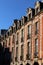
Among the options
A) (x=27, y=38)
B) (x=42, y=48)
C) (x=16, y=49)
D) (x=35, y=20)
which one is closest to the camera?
(x=42, y=48)

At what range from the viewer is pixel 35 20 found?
46.6 metres

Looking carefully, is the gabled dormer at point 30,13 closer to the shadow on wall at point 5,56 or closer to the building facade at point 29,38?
the building facade at point 29,38

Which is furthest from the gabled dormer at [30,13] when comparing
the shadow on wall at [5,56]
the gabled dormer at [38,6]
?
the shadow on wall at [5,56]

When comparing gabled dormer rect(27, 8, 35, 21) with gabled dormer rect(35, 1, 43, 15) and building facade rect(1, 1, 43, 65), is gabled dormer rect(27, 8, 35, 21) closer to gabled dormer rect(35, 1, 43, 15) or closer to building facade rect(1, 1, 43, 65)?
building facade rect(1, 1, 43, 65)

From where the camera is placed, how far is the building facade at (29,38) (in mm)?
44513

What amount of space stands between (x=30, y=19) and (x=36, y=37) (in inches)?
179

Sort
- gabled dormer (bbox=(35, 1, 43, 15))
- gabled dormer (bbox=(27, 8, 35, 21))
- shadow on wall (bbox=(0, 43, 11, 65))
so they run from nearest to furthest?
1. gabled dormer (bbox=(35, 1, 43, 15))
2. gabled dormer (bbox=(27, 8, 35, 21))
3. shadow on wall (bbox=(0, 43, 11, 65))

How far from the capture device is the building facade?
44.5m

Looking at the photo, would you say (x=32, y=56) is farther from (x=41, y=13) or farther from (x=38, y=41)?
(x=41, y=13)

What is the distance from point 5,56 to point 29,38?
21.3 meters

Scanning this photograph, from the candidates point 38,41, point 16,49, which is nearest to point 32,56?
point 38,41

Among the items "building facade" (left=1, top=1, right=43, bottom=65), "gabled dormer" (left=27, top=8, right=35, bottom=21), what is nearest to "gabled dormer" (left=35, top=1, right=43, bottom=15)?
"building facade" (left=1, top=1, right=43, bottom=65)

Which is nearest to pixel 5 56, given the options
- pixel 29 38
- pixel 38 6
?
pixel 29 38

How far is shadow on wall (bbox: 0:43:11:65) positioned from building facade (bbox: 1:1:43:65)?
4839 mm
